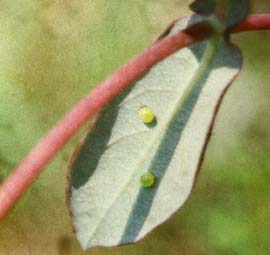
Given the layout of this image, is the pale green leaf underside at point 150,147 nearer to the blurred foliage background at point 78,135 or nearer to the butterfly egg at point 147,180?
the butterfly egg at point 147,180

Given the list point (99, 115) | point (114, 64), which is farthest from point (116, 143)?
point (114, 64)

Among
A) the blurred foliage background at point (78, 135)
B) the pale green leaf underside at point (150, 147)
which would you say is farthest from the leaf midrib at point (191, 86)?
the blurred foliage background at point (78, 135)

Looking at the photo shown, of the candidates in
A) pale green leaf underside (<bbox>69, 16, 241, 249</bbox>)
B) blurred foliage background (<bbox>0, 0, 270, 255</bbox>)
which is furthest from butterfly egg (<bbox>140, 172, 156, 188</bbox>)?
blurred foliage background (<bbox>0, 0, 270, 255</bbox>)

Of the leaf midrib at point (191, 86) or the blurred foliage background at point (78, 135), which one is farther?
the blurred foliage background at point (78, 135)

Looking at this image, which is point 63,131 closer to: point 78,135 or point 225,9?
point 225,9

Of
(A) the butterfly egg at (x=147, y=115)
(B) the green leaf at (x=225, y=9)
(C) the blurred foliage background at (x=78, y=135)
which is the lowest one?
(C) the blurred foliage background at (x=78, y=135)

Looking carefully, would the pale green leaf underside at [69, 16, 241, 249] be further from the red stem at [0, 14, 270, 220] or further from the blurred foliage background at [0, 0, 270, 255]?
the blurred foliage background at [0, 0, 270, 255]

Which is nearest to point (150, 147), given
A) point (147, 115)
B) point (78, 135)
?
point (147, 115)
